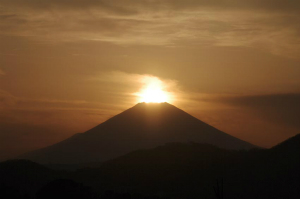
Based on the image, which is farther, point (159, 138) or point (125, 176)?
point (159, 138)

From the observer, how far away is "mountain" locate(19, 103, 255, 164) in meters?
71.2

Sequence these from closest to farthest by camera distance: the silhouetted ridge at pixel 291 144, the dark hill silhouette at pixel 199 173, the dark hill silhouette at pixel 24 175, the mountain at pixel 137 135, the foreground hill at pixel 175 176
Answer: the foreground hill at pixel 175 176 → the dark hill silhouette at pixel 199 173 → the dark hill silhouette at pixel 24 175 → the silhouetted ridge at pixel 291 144 → the mountain at pixel 137 135

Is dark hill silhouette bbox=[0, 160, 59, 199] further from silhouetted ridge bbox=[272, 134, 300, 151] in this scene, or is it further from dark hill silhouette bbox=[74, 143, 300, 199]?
silhouetted ridge bbox=[272, 134, 300, 151]

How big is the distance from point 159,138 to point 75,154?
1443 centimetres

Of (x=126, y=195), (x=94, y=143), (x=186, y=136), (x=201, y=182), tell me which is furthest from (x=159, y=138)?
(x=126, y=195)

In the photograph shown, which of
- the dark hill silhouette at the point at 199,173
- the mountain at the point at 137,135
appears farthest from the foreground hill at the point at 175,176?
the mountain at the point at 137,135

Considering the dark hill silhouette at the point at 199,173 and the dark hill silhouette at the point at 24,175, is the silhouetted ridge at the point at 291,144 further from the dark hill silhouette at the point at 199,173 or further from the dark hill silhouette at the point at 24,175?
the dark hill silhouette at the point at 24,175

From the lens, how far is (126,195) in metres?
30.7

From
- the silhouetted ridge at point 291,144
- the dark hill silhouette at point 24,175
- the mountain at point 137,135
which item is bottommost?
the dark hill silhouette at point 24,175

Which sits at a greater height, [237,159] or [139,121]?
[139,121]

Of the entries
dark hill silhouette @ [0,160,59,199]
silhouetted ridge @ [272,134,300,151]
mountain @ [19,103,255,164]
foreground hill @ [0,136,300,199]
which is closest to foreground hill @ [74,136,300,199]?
foreground hill @ [0,136,300,199]

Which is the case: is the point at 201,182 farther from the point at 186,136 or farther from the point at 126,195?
the point at 186,136

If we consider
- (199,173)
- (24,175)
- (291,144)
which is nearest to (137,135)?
(24,175)

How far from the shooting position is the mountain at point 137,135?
234 ft
